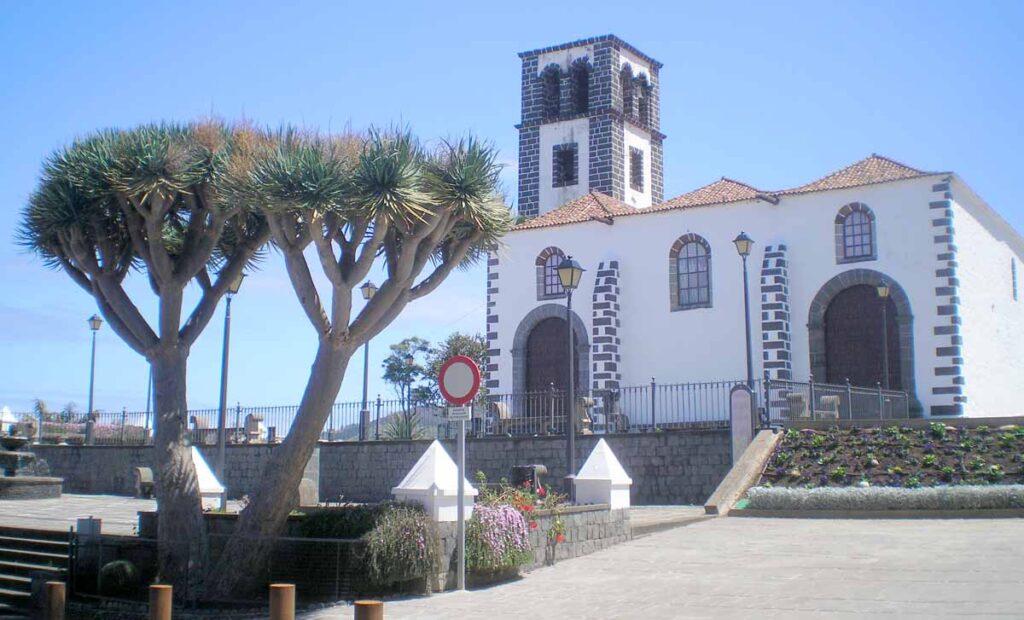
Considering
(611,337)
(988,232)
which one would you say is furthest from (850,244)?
(611,337)

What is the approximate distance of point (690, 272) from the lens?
97.2 feet

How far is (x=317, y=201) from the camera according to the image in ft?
41.1

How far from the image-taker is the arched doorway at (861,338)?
26375 mm

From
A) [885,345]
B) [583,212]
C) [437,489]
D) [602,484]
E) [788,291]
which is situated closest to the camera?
[437,489]

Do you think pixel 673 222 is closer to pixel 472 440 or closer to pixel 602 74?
pixel 472 440

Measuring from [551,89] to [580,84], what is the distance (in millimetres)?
1109

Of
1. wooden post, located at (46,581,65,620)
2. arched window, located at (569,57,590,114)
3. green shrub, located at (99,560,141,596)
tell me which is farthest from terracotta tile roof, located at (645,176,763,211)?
wooden post, located at (46,581,65,620)

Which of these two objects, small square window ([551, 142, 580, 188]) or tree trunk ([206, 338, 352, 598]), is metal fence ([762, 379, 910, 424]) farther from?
small square window ([551, 142, 580, 188])

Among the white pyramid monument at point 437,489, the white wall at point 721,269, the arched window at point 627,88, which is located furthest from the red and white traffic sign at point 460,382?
the arched window at point 627,88

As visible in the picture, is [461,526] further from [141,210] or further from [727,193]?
[727,193]

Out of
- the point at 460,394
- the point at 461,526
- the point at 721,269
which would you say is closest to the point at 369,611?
the point at 460,394

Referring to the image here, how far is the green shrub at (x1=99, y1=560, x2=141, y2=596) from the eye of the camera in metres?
14.2

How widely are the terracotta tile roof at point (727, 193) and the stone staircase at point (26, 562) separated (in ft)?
53.4

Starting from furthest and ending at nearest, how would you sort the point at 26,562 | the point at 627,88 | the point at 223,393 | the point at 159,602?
the point at 627,88 < the point at 223,393 < the point at 26,562 < the point at 159,602
